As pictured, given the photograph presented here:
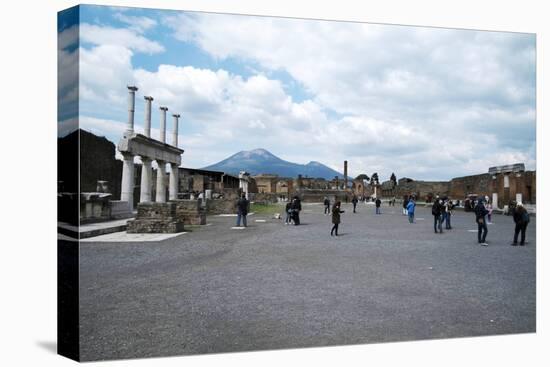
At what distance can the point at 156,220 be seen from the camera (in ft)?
42.2

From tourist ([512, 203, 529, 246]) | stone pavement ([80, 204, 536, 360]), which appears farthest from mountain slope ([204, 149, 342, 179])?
tourist ([512, 203, 529, 246])

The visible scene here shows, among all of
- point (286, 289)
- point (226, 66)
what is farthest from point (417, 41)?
point (286, 289)

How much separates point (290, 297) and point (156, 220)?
7.33 meters

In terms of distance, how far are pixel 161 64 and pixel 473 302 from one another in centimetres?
628

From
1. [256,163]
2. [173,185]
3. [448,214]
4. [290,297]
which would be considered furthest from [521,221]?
[173,185]

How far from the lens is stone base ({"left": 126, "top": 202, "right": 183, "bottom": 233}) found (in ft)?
41.0

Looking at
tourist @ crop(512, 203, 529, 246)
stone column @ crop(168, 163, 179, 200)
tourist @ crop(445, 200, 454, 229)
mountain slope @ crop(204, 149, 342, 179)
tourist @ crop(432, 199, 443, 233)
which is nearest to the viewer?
mountain slope @ crop(204, 149, 342, 179)

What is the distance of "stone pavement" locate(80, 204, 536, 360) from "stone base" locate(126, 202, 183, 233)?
3092mm

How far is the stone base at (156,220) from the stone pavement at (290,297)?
10.1 ft

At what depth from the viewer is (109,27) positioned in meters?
6.15

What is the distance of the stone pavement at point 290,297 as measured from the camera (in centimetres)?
573

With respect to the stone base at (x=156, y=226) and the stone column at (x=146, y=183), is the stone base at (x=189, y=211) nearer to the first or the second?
the stone base at (x=156, y=226)

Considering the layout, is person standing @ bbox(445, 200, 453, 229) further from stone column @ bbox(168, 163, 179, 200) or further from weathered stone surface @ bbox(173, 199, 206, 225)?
stone column @ bbox(168, 163, 179, 200)

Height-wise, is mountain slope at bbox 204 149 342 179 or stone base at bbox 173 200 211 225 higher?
mountain slope at bbox 204 149 342 179
